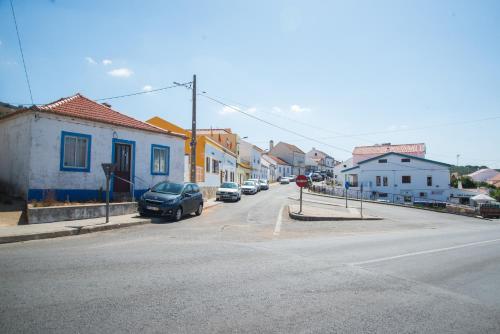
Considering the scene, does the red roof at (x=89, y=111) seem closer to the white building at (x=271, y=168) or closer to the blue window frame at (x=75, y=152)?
the blue window frame at (x=75, y=152)

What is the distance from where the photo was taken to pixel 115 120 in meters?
16.7

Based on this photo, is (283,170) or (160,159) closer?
(160,159)

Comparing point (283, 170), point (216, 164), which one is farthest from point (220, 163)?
point (283, 170)

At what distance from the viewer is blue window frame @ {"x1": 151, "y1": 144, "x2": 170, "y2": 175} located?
61.4 feet

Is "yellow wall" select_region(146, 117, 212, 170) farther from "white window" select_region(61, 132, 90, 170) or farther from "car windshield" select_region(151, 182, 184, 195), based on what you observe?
"white window" select_region(61, 132, 90, 170)

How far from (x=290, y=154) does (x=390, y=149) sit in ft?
124

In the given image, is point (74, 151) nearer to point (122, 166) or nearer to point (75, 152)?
point (75, 152)

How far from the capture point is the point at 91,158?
15281 millimetres

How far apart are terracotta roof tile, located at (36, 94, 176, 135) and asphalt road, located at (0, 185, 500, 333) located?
7.37 meters

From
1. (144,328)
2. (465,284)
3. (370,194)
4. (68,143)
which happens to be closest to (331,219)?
(465,284)

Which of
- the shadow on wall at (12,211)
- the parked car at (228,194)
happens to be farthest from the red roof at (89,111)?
the parked car at (228,194)

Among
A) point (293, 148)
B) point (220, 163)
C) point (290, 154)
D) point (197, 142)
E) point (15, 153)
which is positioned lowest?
point (15, 153)

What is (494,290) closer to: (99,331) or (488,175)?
(99,331)

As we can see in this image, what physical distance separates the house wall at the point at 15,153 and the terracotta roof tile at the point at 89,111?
129cm
